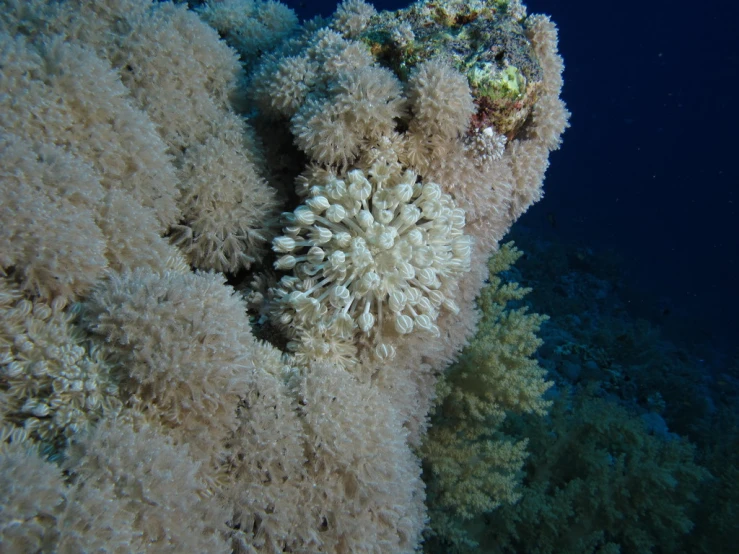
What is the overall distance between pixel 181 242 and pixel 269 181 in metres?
0.78

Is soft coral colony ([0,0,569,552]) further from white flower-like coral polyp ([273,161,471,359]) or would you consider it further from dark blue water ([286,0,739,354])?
dark blue water ([286,0,739,354])

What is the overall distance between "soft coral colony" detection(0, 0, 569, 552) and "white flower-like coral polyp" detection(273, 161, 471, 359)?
0.6 inches

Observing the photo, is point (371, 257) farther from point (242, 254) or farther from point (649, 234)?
point (649, 234)

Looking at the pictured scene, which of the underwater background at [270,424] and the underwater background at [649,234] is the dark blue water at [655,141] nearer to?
the underwater background at [649,234]

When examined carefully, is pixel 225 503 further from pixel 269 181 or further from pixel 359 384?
pixel 269 181

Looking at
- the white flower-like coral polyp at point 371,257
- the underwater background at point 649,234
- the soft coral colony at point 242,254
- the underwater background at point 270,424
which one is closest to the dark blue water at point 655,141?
the underwater background at point 649,234

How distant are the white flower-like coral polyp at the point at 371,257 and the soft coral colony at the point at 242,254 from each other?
0.02 m

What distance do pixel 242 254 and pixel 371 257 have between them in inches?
34.8

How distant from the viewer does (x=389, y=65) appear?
3385 millimetres

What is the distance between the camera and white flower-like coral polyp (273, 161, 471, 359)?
2709mm

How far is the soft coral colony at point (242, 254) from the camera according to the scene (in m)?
1.86

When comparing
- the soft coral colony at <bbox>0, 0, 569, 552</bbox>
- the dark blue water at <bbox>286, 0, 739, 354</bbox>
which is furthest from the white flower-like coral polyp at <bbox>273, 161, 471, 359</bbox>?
the dark blue water at <bbox>286, 0, 739, 354</bbox>

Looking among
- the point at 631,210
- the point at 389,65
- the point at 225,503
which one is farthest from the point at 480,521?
the point at 631,210

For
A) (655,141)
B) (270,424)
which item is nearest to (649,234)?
(655,141)
